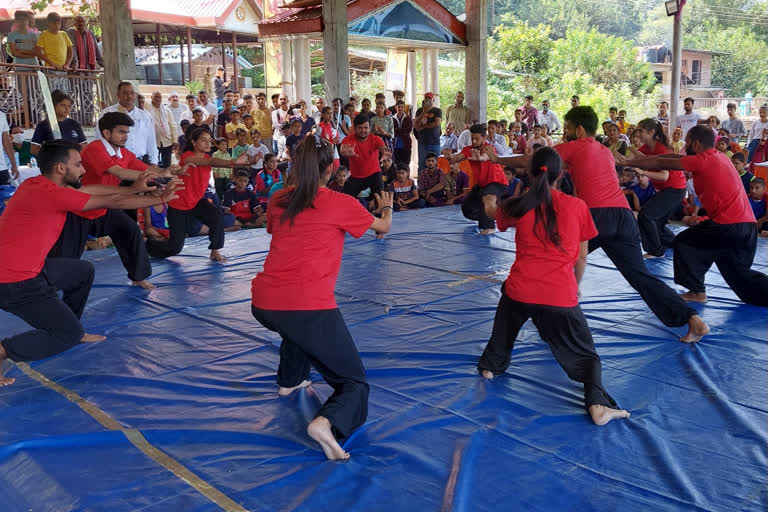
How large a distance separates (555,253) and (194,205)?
13.8ft

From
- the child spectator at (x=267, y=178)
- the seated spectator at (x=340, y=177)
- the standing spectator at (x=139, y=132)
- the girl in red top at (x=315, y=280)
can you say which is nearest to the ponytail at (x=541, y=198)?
the girl in red top at (x=315, y=280)

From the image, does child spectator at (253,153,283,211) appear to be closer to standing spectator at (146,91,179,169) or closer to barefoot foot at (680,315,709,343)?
standing spectator at (146,91,179,169)

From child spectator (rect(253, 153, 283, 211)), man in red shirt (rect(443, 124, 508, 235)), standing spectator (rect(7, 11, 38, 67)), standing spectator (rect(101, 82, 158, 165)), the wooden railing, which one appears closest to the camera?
standing spectator (rect(101, 82, 158, 165))

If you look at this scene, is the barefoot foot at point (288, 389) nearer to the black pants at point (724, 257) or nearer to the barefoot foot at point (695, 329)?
the barefoot foot at point (695, 329)

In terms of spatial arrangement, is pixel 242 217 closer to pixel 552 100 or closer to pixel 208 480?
pixel 208 480

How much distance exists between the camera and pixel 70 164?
13.2 ft

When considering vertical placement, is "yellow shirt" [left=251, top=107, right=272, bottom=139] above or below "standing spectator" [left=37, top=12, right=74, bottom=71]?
below

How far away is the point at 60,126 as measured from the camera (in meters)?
8.15

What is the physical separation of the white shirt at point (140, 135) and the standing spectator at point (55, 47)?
3.50 meters

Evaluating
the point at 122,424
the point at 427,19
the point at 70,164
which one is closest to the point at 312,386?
the point at 122,424

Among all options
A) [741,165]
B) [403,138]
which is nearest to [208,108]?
[403,138]

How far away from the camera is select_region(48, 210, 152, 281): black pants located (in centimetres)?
512

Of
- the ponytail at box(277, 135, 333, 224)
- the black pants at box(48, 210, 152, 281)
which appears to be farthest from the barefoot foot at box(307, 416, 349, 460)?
the black pants at box(48, 210, 152, 281)

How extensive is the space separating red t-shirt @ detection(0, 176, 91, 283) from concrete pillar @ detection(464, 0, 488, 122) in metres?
12.3
